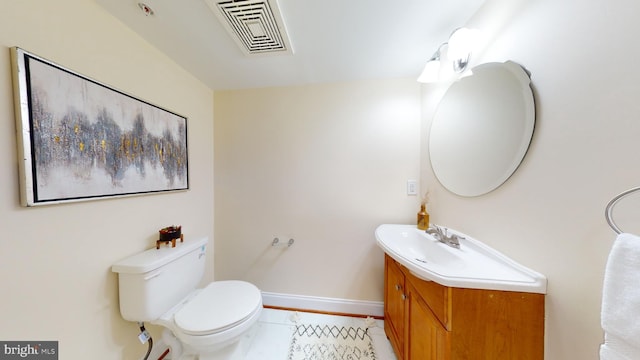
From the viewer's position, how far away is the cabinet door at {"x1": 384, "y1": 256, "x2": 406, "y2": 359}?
1131 millimetres

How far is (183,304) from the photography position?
46.1 inches

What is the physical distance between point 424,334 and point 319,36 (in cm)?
166

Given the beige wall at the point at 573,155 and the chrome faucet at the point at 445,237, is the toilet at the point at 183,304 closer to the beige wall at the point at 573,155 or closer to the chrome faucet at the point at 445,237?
the chrome faucet at the point at 445,237

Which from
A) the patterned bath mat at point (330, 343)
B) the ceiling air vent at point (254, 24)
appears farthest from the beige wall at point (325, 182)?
the ceiling air vent at point (254, 24)

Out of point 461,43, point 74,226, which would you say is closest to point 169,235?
point 74,226

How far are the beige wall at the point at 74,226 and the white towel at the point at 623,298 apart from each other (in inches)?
70.6

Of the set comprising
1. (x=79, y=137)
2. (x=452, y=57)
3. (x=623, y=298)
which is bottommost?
(x=623, y=298)

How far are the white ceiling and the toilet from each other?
4.22ft

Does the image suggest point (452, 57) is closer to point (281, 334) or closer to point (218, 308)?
point (218, 308)

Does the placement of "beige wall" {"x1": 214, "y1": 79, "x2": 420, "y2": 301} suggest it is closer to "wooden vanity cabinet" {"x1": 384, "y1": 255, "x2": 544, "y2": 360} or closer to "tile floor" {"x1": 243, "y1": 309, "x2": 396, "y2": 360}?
"tile floor" {"x1": 243, "y1": 309, "x2": 396, "y2": 360}

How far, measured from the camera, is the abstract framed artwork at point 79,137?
2.31 feet

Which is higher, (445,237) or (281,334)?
(445,237)

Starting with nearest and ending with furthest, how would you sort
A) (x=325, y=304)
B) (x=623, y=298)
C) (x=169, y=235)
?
(x=623, y=298), (x=169, y=235), (x=325, y=304)
